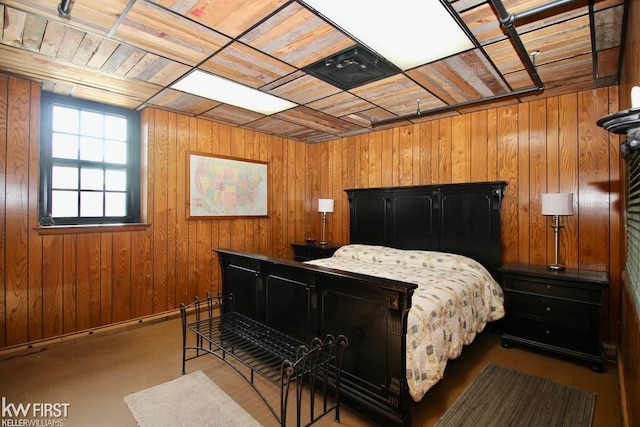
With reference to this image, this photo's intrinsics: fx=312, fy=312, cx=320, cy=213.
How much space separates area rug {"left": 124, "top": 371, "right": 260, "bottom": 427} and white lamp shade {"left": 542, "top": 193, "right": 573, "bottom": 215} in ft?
10.1

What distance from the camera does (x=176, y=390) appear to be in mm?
2309

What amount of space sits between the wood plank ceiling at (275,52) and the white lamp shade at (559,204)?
1.00 m

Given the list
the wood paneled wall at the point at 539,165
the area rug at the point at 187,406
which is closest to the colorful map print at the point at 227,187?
the wood paneled wall at the point at 539,165

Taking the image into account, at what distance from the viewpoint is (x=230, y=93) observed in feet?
10.6

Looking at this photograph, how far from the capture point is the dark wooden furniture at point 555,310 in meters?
2.63

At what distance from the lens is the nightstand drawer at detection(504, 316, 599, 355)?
104 inches

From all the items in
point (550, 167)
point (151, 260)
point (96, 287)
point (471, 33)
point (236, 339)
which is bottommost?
point (236, 339)

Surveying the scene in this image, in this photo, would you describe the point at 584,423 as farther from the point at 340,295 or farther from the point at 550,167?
the point at 550,167

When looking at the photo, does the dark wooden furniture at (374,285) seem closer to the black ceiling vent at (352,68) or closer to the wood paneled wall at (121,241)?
the wood paneled wall at (121,241)

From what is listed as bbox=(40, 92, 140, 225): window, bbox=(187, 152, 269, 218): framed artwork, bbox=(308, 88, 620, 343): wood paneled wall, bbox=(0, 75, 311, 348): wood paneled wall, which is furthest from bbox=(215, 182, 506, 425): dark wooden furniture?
bbox=(40, 92, 140, 225): window

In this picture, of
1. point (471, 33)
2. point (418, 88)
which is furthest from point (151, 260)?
point (471, 33)

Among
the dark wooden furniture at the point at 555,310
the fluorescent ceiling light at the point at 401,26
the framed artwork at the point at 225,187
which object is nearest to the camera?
the fluorescent ceiling light at the point at 401,26

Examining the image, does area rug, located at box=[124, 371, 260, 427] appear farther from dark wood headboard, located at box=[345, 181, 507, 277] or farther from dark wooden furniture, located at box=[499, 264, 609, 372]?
dark wood headboard, located at box=[345, 181, 507, 277]

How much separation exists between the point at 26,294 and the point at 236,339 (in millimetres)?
2103
